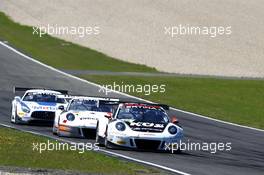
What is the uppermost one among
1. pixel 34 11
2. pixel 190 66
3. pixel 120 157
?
pixel 34 11

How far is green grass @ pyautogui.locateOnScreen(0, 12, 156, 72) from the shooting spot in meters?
44.4

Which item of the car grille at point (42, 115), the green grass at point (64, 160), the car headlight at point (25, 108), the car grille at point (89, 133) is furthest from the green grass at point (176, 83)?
the green grass at point (64, 160)

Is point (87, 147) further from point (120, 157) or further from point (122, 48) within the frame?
point (122, 48)

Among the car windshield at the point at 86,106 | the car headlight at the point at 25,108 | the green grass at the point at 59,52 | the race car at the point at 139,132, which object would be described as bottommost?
the race car at the point at 139,132

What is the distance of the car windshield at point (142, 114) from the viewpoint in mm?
20328

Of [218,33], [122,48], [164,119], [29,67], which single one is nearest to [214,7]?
[218,33]

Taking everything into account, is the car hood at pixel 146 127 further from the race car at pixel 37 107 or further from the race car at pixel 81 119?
the race car at pixel 37 107

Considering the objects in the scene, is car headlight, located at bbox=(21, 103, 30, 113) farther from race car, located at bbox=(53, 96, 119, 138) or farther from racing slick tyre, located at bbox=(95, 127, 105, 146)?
racing slick tyre, located at bbox=(95, 127, 105, 146)

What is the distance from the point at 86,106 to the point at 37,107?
3523 mm

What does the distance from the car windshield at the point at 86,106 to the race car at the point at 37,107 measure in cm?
245

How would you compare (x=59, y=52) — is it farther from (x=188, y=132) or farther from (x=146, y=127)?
(x=146, y=127)

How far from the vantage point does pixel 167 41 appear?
48656 millimetres

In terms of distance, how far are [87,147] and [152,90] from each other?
60.4 ft

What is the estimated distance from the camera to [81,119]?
884 inches
